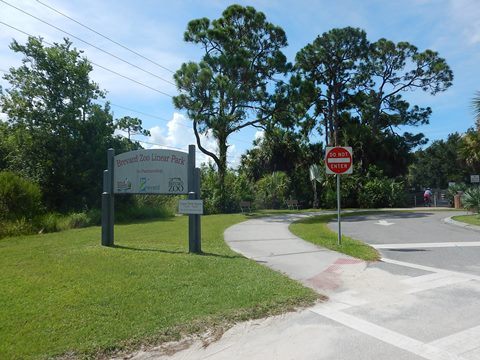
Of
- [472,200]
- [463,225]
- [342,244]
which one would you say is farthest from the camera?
[472,200]

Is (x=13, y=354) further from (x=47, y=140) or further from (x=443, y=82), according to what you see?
(x=443, y=82)

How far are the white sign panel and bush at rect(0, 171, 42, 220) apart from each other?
26.0ft


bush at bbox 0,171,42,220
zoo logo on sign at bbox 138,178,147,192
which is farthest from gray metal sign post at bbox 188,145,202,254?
bush at bbox 0,171,42,220

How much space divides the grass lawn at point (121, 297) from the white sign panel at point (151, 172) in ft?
5.66

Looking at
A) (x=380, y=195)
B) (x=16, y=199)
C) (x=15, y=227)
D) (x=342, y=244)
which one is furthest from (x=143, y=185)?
(x=380, y=195)

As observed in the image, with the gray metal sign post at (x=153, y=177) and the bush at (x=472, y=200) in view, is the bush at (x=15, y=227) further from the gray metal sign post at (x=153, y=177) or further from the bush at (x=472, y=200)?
the bush at (x=472, y=200)

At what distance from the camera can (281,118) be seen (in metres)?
30.2

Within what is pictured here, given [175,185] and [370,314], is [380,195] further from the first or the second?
[370,314]

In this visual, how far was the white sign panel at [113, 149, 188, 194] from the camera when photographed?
10.8 m

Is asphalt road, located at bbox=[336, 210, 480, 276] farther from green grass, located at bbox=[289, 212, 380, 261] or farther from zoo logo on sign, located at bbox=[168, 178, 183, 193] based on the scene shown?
zoo logo on sign, located at bbox=[168, 178, 183, 193]

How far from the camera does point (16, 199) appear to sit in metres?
17.3

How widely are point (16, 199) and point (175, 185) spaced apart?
32.5 ft

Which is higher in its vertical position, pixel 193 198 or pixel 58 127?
pixel 58 127

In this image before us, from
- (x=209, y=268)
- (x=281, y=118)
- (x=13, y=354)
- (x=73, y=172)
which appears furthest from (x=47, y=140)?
(x=13, y=354)
